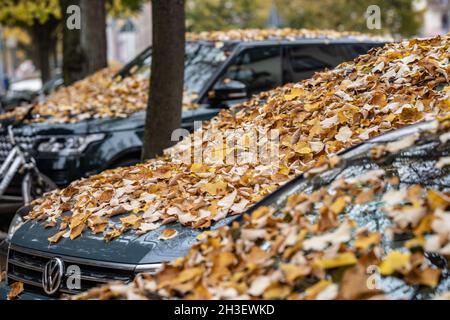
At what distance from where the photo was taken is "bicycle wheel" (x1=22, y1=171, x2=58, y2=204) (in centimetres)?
859

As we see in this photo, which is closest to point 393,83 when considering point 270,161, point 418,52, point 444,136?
point 418,52

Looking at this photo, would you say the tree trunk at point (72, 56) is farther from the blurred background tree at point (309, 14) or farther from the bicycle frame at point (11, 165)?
the blurred background tree at point (309, 14)

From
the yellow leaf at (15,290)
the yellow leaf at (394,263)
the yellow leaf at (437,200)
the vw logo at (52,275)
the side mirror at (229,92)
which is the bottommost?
the yellow leaf at (15,290)

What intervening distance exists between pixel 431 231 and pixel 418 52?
2.79 metres

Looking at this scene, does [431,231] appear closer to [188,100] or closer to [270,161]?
[270,161]

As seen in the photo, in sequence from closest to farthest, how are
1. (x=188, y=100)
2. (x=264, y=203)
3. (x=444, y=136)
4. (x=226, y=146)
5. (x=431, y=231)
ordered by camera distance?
(x=431, y=231) → (x=444, y=136) → (x=264, y=203) → (x=226, y=146) → (x=188, y=100)

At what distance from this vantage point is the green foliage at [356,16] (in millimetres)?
35900

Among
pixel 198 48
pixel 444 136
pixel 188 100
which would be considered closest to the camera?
pixel 444 136

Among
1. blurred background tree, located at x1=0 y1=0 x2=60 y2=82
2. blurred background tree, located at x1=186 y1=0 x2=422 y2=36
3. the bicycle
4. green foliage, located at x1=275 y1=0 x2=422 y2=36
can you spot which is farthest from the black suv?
green foliage, located at x1=275 y1=0 x2=422 y2=36

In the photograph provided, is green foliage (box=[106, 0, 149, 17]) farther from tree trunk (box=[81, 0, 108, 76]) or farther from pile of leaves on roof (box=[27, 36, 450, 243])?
pile of leaves on roof (box=[27, 36, 450, 243])

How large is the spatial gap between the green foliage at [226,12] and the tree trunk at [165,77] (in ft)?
97.5

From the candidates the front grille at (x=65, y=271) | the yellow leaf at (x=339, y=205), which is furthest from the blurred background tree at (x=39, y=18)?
the yellow leaf at (x=339, y=205)

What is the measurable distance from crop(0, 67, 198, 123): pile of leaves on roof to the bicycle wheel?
2.63 feet
